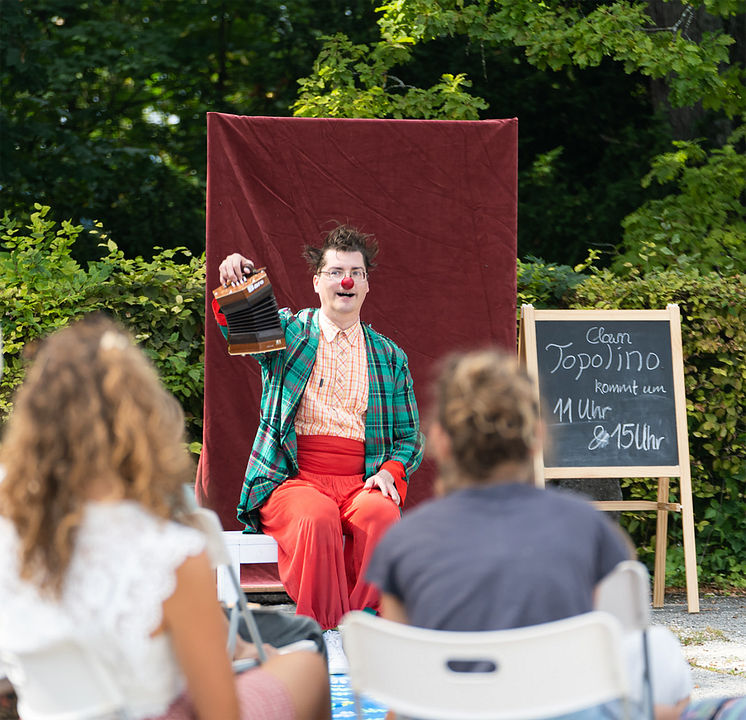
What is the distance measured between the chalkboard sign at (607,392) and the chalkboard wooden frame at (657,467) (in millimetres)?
24

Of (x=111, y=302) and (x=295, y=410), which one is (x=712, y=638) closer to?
(x=295, y=410)

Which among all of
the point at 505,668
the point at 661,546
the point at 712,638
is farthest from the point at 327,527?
the point at 661,546

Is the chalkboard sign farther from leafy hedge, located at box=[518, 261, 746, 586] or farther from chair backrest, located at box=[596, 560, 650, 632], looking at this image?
chair backrest, located at box=[596, 560, 650, 632]

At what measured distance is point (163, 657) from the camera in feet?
4.17

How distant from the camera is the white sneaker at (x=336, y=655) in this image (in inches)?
105

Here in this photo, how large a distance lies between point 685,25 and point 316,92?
2715 mm

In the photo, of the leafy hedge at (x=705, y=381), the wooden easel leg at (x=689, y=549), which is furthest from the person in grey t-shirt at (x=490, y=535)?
the leafy hedge at (x=705, y=381)

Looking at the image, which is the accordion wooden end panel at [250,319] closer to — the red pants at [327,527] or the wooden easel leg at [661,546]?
the red pants at [327,527]

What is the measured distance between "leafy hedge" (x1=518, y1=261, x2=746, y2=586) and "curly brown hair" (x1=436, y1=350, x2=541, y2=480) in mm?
2896

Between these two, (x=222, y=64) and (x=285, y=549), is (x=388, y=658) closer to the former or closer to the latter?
(x=285, y=549)

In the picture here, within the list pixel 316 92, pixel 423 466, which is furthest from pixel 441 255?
pixel 316 92

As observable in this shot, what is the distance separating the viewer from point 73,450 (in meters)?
1.24

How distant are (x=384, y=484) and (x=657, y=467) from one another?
1.46m

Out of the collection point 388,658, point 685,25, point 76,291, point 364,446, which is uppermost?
point 685,25
